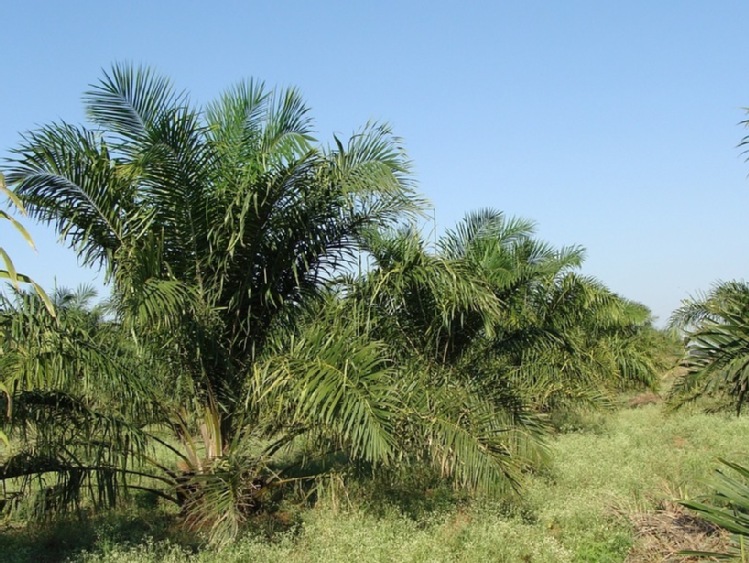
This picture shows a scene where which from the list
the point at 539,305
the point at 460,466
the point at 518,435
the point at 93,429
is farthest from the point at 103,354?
the point at 539,305

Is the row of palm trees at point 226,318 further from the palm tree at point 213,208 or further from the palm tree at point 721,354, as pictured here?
the palm tree at point 721,354

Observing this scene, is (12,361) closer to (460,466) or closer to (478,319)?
(460,466)

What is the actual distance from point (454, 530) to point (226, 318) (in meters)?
3.07

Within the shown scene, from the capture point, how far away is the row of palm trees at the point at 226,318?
607 cm

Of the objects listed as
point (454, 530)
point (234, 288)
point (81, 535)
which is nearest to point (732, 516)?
point (454, 530)

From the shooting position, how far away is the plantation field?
624cm

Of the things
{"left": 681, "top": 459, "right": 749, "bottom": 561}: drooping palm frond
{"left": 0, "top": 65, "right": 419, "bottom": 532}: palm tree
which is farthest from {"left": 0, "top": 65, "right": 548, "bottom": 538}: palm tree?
{"left": 681, "top": 459, "right": 749, "bottom": 561}: drooping palm frond

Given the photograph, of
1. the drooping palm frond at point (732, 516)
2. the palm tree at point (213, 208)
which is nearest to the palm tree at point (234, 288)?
the palm tree at point (213, 208)

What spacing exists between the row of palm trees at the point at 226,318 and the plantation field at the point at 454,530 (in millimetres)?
509

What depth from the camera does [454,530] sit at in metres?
7.33

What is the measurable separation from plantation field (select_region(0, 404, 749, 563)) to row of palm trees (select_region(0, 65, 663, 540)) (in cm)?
51

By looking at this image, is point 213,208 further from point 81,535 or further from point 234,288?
point 81,535

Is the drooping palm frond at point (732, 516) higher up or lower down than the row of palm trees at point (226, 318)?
lower down

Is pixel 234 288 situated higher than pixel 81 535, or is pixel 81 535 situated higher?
pixel 234 288
